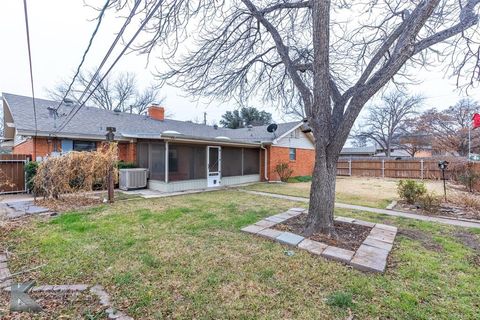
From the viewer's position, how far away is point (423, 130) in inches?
1118

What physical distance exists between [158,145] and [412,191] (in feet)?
32.0

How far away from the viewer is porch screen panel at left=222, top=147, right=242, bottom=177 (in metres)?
12.4

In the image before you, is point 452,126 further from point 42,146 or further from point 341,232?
point 42,146

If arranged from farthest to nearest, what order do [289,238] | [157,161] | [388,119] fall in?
[388,119] < [157,161] < [289,238]

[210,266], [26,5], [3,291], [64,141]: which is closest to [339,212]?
[210,266]

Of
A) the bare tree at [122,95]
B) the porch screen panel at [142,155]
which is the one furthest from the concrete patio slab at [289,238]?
the bare tree at [122,95]

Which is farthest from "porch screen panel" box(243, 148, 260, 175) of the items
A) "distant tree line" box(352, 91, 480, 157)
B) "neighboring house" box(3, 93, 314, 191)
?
"distant tree line" box(352, 91, 480, 157)

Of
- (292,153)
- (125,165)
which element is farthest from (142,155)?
(292,153)

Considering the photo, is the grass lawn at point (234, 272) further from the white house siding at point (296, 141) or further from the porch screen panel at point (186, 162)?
the white house siding at point (296, 141)

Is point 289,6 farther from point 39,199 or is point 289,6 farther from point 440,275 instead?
point 39,199

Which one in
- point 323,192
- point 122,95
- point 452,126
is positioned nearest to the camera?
point 323,192

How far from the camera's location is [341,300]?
257cm

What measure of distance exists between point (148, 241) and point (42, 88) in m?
26.1

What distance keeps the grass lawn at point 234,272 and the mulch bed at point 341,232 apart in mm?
615
